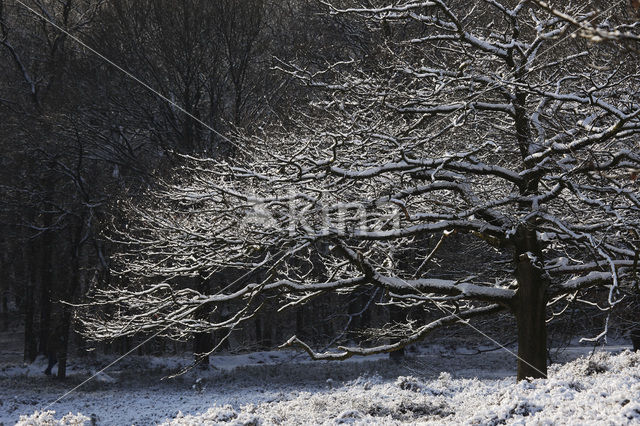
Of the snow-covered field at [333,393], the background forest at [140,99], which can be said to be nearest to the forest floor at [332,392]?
the snow-covered field at [333,393]

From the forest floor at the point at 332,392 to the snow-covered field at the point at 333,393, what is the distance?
21mm

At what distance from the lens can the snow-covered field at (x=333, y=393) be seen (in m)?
6.51

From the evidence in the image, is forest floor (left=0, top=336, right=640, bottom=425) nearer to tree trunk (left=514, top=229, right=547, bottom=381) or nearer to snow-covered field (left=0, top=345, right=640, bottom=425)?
snow-covered field (left=0, top=345, right=640, bottom=425)

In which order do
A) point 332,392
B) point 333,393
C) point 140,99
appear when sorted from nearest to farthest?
point 333,393, point 332,392, point 140,99

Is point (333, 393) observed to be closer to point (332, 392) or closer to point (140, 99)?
point (332, 392)

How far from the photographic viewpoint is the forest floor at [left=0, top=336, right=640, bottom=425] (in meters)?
6.53

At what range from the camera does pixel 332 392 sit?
14602 mm

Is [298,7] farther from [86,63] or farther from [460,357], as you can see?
[460,357]

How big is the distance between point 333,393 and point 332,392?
863mm

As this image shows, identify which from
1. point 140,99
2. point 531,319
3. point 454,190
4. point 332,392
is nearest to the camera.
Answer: point 531,319

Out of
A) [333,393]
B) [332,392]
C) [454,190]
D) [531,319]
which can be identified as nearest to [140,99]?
[332,392]

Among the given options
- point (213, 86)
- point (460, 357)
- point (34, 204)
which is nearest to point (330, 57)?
point (213, 86)

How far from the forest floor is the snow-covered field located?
0.8 inches

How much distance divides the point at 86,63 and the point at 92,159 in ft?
10.6
